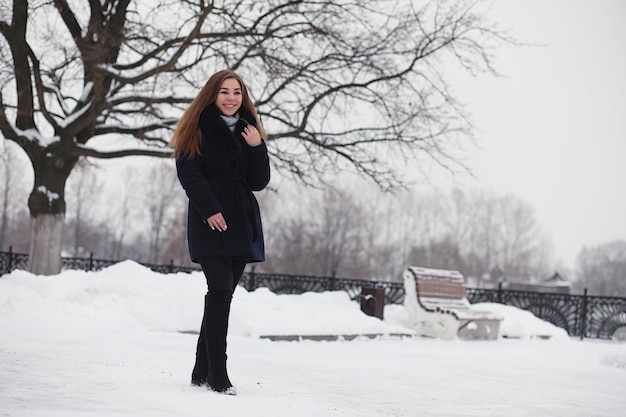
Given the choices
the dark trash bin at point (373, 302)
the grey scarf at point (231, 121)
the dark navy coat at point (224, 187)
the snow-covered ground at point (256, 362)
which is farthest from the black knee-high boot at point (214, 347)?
the dark trash bin at point (373, 302)

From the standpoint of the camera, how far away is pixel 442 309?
1253 centimetres

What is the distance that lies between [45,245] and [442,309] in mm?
7340

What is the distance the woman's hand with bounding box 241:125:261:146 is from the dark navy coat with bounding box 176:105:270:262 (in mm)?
33

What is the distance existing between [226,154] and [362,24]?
1039 cm

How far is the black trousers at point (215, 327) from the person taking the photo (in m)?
4.14

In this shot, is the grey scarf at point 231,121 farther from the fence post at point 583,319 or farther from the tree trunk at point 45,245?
the fence post at point 583,319

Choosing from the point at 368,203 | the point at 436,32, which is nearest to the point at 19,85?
the point at 436,32

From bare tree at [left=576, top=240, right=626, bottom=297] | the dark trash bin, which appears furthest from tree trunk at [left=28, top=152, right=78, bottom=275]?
bare tree at [left=576, top=240, right=626, bottom=297]

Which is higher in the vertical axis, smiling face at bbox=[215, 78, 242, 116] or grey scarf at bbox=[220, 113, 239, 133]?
smiling face at bbox=[215, 78, 242, 116]

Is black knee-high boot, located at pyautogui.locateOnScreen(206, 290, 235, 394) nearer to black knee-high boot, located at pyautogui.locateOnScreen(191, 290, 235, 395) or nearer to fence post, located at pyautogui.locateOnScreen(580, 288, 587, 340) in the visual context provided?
black knee-high boot, located at pyautogui.locateOnScreen(191, 290, 235, 395)

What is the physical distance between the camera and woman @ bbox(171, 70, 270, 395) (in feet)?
13.7

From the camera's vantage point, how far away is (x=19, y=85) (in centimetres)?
1274

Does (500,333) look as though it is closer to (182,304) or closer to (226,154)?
(182,304)

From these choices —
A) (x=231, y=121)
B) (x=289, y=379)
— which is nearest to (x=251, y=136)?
(x=231, y=121)
